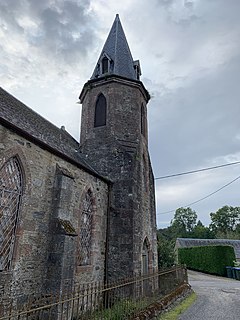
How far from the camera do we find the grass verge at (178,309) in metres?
9.16

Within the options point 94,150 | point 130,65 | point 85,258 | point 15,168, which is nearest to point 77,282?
point 85,258

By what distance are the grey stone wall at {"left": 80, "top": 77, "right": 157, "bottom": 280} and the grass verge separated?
2259mm

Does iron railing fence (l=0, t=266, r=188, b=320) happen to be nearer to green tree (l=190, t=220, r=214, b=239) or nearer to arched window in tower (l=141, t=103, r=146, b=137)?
arched window in tower (l=141, t=103, r=146, b=137)

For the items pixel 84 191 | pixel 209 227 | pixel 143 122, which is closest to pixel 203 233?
pixel 209 227

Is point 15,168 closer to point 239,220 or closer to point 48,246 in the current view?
point 48,246

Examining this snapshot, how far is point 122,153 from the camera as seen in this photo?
14133mm

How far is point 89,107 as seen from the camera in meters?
16.3

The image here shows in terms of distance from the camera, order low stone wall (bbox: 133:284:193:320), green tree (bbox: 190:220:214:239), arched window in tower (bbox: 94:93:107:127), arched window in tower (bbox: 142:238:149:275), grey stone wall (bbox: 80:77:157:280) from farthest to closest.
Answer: green tree (bbox: 190:220:214:239), arched window in tower (bbox: 94:93:107:127), arched window in tower (bbox: 142:238:149:275), grey stone wall (bbox: 80:77:157:280), low stone wall (bbox: 133:284:193:320)

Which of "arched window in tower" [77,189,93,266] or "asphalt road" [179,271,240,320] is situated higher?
"arched window in tower" [77,189,93,266]

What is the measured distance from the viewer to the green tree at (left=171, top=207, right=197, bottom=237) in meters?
81.4

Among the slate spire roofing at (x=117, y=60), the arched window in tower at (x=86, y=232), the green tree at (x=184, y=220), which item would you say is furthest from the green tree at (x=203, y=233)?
the arched window in tower at (x=86, y=232)

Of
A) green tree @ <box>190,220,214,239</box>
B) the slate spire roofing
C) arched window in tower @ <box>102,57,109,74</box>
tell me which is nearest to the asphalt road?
the slate spire roofing

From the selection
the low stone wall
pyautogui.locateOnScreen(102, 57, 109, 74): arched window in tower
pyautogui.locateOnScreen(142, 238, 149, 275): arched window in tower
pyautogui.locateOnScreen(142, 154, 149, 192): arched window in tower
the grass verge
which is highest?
pyautogui.locateOnScreen(102, 57, 109, 74): arched window in tower

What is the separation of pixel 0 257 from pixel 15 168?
9.01ft
